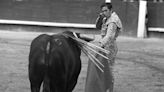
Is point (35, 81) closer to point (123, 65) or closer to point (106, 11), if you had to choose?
point (106, 11)

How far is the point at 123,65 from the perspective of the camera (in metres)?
10.2

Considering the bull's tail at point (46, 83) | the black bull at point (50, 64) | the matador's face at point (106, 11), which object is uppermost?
the matador's face at point (106, 11)

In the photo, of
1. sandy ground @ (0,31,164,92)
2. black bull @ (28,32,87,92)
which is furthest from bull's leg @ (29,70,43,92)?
sandy ground @ (0,31,164,92)

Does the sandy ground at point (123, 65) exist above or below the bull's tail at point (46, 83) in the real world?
below

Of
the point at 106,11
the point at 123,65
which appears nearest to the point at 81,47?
the point at 106,11

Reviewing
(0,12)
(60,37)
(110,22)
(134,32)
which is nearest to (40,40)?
(60,37)

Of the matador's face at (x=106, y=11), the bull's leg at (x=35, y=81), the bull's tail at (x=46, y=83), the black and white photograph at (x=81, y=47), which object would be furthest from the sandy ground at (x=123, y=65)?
the bull's tail at (x=46, y=83)

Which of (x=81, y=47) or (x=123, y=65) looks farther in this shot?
(x=123, y=65)

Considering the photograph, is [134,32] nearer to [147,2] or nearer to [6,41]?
[147,2]

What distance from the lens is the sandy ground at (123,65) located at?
7742 millimetres

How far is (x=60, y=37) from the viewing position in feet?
17.8

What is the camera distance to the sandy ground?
25.4 ft

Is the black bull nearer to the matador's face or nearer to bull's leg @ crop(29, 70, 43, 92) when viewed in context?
bull's leg @ crop(29, 70, 43, 92)

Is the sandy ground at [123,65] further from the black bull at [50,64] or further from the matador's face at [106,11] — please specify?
the black bull at [50,64]
